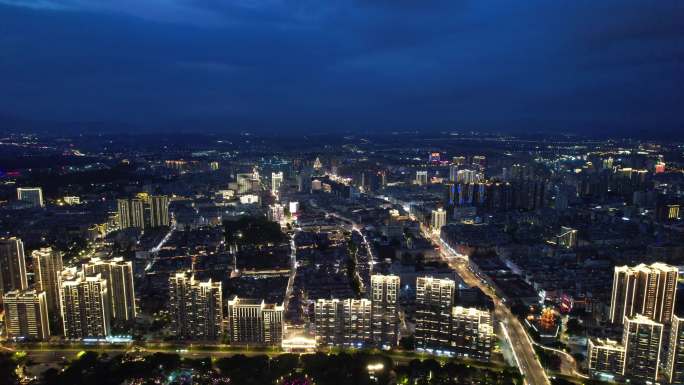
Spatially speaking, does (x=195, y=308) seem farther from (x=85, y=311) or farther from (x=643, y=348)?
(x=643, y=348)

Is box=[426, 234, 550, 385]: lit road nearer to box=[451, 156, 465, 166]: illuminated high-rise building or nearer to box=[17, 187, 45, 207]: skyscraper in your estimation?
box=[17, 187, 45, 207]: skyscraper

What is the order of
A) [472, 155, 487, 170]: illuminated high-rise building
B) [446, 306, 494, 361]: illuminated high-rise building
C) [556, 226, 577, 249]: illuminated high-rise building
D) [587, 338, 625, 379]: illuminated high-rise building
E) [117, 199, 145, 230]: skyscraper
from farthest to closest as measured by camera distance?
1. [472, 155, 487, 170]: illuminated high-rise building
2. [117, 199, 145, 230]: skyscraper
3. [556, 226, 577, 249]: illuminated high-rise building
4. [446, 306, 494, 361]: illuminated high-rise building
5. [587, 338, 625, 379]: illuminated high-rise building

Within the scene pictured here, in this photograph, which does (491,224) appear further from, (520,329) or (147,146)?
(147,146)

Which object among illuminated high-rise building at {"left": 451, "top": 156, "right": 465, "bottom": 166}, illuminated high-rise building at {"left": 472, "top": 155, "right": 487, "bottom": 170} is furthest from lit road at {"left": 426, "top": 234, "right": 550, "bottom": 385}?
illuminated high-rise building at {"left": 451, "top": 156, "right": 465, "bottom": 166}

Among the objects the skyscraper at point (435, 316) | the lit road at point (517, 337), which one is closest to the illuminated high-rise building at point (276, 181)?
the lit road at point (517, 337)

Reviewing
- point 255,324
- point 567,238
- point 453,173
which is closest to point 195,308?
point 255,324

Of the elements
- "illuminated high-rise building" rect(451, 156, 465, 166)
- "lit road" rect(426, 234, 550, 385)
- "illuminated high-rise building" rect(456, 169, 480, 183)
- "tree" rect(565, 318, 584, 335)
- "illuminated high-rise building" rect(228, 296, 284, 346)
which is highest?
"illuminated high-rise building" rect(451, 156, 465, 166)

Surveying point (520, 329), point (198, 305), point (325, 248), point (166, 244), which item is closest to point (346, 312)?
point (198, 305)
